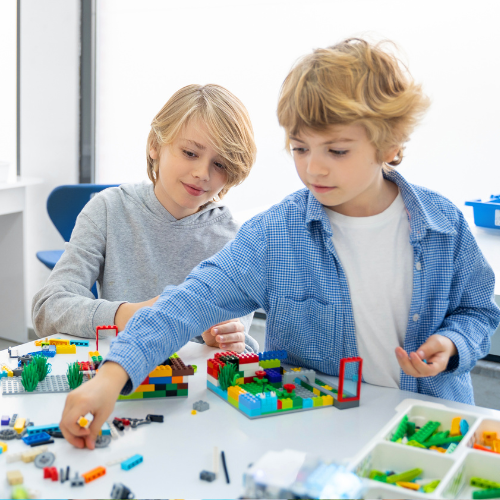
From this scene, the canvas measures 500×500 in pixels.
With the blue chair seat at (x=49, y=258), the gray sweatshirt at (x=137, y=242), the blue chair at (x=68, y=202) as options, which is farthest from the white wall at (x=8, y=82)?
the gray sweatshirt at (x=137, y=242)

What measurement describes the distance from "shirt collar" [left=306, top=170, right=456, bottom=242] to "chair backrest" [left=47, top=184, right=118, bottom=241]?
1365 millimetres

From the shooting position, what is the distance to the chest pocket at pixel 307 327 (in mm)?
944

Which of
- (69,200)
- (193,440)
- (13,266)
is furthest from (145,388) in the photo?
(13,266)

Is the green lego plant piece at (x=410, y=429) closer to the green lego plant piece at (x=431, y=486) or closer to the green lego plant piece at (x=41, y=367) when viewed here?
the green lego plant piece at (x=431, y=486)

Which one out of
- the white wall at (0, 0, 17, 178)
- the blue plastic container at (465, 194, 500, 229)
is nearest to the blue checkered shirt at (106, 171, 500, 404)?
the blue plastic container at (465, 194, 500, 229)

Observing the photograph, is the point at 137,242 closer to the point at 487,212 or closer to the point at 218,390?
the point at 218,390

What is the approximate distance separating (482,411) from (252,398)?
0.33m

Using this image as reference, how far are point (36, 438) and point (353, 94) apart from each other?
25.1 inches

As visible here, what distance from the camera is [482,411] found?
0.82 meters

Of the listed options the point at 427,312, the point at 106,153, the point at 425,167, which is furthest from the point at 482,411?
the point at 106,153

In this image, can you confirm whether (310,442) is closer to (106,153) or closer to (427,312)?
(427,312)

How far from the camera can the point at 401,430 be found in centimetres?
76

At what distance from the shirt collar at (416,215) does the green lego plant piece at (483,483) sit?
0.39 m

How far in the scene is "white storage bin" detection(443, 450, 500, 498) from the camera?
657 millimetres
